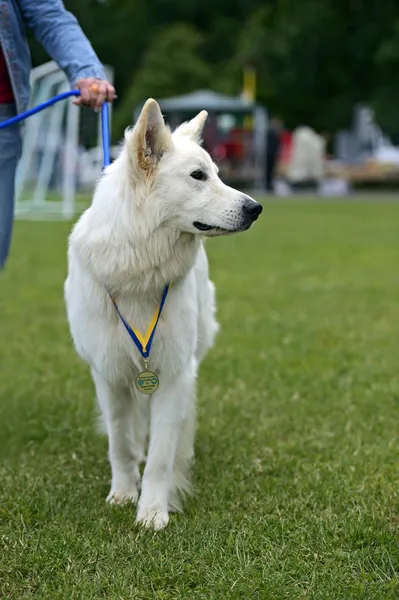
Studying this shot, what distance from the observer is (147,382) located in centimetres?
382

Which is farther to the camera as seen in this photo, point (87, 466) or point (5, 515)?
point (87, 466)

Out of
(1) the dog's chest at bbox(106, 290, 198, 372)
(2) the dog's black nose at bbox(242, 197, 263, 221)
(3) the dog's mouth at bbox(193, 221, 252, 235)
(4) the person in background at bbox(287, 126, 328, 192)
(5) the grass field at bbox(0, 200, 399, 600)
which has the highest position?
(2) the dog's black nose at bbox(242, 197, 263, 221)

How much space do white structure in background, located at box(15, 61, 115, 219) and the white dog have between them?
1147cm

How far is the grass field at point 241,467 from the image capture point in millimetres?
3195

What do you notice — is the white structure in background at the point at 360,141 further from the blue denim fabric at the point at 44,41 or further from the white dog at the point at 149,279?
the white dog at the point at 149,279

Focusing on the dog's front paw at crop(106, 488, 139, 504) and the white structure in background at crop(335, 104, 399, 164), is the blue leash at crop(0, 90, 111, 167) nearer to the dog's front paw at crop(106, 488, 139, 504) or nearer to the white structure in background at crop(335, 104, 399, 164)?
the dog's front paw at crop(106, 488, 139, 504)

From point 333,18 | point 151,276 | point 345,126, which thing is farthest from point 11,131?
point 345,126

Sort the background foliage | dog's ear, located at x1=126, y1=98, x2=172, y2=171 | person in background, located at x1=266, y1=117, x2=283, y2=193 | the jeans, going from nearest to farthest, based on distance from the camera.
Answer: dog's ear, located at x1=126, y1=98, x2=172, y2=171, the jeans, person in background, located at x1=266, y1=117, x2=283, y2=193, the background foliage

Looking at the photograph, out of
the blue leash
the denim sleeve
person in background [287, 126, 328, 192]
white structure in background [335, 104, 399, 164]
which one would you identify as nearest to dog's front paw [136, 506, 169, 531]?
→ the blue leash

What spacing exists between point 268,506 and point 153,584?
0.91m

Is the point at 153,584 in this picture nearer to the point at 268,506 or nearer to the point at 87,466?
the point at 268,506

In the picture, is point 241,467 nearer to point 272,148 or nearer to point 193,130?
point 193,130

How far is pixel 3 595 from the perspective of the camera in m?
3.03

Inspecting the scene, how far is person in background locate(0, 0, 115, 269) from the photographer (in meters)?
4.00
